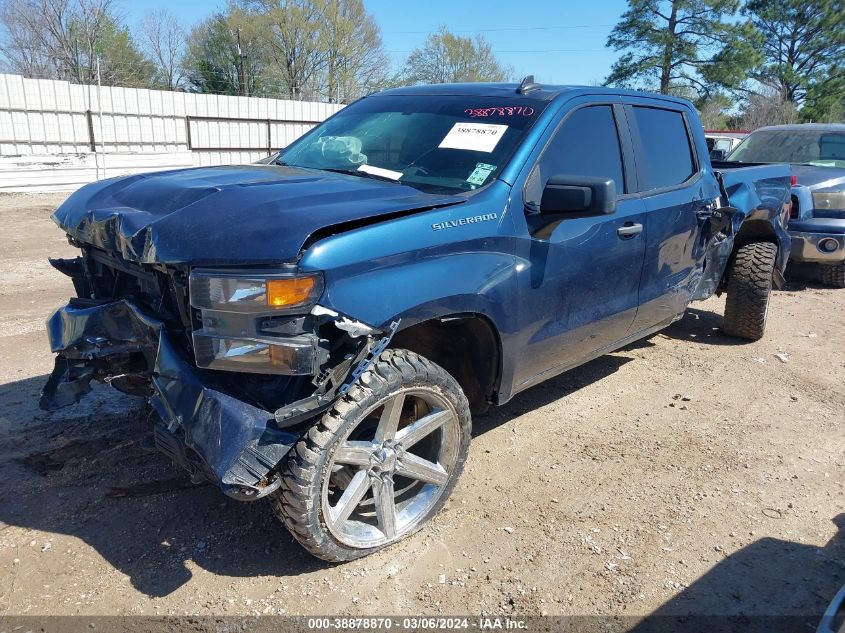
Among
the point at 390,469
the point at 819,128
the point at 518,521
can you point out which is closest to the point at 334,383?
the point at 390,469

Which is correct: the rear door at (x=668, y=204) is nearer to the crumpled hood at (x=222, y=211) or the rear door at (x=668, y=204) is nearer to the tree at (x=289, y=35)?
the crumpled hood at (x=222, y=211)

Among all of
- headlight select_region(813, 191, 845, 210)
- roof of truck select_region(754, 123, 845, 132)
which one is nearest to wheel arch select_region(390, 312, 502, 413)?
headlight select_region(813, 191, 845, 210)

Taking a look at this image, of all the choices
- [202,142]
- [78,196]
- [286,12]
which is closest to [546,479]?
[78,196]

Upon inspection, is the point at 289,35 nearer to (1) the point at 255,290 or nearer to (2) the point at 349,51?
(2) the point at 349,51

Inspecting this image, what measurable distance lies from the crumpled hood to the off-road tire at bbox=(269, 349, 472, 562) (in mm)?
595

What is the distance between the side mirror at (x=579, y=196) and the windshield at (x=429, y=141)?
0.93 feet

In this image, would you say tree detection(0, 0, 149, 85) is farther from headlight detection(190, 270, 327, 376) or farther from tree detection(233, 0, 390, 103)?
headlight detection(190, 270, 327, 376)

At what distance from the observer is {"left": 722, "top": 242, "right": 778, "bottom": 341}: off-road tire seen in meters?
5.63

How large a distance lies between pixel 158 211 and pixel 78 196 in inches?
32.3

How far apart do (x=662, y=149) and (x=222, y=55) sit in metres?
39.9

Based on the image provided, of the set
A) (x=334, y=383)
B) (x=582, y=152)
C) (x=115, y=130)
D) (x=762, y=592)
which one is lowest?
(x=762, y=592)

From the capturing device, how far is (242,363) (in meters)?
2.38

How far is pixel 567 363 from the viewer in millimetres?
3725

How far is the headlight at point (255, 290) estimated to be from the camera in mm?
2322
